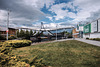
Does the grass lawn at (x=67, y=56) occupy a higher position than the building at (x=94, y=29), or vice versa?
the building at (x=94, y=29)

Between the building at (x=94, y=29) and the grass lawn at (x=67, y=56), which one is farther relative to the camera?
the building at (x=94, y=29)

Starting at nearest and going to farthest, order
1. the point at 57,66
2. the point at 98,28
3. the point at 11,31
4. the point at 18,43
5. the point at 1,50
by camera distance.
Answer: the point at 1,50, the point at 57,66, the point at 18,43, the point at 98,28, the point at 11,31

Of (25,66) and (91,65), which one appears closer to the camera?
(25,66)

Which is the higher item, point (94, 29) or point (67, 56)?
point (94, 29)

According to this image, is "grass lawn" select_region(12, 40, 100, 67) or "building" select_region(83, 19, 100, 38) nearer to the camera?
"grass lawn" select_region(12, 40, 100, 67)

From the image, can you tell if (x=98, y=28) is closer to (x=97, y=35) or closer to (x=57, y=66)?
(x=97, y=35)

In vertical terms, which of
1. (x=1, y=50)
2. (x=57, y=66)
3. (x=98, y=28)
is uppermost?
(x=98, y=28)

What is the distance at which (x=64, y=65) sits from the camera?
477cm

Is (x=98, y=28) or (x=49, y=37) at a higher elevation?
(x=98, y=28)

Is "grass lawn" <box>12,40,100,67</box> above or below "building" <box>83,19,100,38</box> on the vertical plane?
below

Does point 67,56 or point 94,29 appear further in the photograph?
point 94,29

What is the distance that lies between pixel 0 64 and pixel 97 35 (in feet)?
113

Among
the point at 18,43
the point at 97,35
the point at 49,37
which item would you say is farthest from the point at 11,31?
the point at 97,35

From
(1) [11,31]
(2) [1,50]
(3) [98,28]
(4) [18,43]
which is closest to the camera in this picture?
(2) [1,50]
